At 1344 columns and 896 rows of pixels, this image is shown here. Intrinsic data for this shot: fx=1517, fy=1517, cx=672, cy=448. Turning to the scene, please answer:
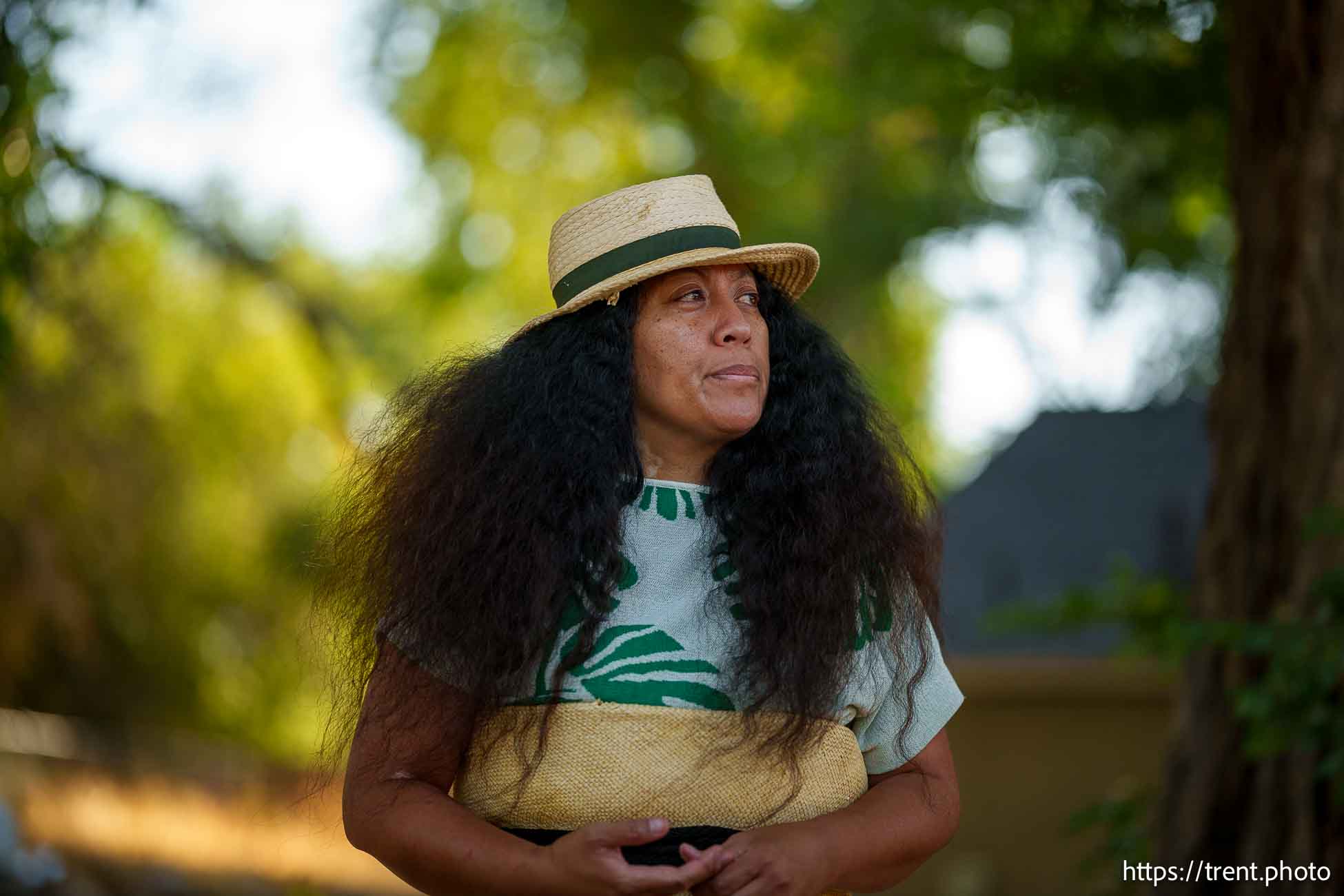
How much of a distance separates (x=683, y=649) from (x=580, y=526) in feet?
0.80

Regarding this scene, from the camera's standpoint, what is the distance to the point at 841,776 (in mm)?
2297

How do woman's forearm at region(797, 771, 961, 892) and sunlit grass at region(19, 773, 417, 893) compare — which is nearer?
woman's forearm at region(797, 771, 961, 892)

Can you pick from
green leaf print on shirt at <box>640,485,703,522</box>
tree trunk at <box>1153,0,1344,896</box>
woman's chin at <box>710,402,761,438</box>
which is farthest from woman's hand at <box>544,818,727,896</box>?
tree trunk at <box>1153,0,1344,896</box>

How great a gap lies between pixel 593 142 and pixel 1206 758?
13.5m

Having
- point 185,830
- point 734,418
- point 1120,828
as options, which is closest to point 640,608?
point 734,418

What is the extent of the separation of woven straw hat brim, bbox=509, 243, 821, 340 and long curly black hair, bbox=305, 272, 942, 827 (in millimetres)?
31

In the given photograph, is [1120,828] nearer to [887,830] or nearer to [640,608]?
[887,830]

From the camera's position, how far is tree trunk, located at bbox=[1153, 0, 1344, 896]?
4188 millimetres

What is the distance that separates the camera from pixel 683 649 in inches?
88.6

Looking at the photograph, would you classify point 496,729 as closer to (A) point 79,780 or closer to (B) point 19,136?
(B) point 19,136

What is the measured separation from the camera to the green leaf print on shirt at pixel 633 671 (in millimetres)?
2215

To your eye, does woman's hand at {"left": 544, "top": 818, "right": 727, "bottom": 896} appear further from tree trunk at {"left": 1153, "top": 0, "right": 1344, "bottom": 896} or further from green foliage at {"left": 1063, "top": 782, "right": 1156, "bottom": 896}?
green foliage at {"left": 1063, "top": 782, "right": 1156, "bottom": 896}

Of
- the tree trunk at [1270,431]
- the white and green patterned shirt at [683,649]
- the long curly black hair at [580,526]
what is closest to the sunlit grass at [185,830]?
the tree trunk at [1270,431]

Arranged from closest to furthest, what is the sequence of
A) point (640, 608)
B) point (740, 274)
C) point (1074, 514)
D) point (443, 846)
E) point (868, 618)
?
point (443, 846) → point (640, 608) → point (868, 618) → point (740, 274) → point (1074, 514)
